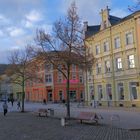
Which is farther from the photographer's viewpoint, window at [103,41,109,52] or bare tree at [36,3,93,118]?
window at [103,41,109,52]

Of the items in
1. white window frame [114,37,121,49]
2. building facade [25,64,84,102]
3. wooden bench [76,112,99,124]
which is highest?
white window frame [114,37,121,49]

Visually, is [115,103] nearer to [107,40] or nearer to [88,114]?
[107,40]

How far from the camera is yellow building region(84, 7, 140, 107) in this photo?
143 feet

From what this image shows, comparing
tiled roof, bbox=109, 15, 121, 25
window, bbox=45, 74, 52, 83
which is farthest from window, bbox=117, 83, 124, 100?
window, bbox=45, 74, 52, 83

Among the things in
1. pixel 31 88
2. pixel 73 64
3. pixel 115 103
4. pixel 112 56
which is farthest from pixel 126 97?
pixel 31 88

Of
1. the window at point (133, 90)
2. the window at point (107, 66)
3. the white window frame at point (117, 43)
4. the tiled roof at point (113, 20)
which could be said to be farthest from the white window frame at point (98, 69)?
the window at point (133, 90)

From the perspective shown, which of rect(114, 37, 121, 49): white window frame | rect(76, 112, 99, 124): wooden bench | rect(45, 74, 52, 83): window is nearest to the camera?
rect(76, 112, 99, 124): wooden bench

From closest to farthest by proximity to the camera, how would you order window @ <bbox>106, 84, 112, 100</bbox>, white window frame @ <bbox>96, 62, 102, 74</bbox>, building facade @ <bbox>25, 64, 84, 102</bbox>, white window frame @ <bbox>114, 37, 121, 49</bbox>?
white window frame @ <bbox>114, 37, 121, 49</bbox> < window @ <bbox>106, 84, 112, 100</bbox> < white window frame @ <bbox>96, 62, 102, 74</bbox> < building facade @ <bbox>25, 64, 84, 102</bbox>

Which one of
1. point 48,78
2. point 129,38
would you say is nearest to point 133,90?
point 129,38

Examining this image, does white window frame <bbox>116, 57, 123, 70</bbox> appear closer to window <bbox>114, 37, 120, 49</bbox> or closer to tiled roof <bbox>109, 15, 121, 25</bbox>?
window <bbox>114, 37, 120, 49</bbox>

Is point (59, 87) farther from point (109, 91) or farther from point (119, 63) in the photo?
point (119, 63)

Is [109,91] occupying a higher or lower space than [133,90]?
higher

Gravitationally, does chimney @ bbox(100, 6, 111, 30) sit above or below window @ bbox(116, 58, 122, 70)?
above

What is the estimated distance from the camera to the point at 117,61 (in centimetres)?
4772
